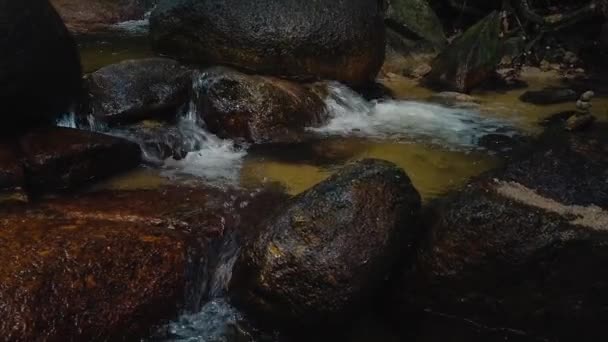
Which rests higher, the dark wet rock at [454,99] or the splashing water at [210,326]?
the dark wet rock at [454,99]

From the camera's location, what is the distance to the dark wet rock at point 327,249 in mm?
3393

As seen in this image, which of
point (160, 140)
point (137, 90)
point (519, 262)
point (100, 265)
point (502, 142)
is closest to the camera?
point (100, 265)

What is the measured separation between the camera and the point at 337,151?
5.59m

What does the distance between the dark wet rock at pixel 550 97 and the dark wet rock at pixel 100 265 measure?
15.3ft

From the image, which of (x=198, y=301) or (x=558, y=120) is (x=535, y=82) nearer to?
(x=558, y=120)

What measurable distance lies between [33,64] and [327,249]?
9.56 ft

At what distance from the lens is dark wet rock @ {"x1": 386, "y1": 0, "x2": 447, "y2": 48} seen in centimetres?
906

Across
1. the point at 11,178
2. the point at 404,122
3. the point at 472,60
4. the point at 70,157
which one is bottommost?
the point at 11,178

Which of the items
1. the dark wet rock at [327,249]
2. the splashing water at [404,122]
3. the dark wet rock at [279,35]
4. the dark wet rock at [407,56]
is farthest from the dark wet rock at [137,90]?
the dark wet rock at [407,56]

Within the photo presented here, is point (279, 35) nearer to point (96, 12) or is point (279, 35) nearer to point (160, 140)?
point (160, 140)

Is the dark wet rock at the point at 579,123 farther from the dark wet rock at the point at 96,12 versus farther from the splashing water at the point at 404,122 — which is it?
the dark wet rock at the point at 96,12

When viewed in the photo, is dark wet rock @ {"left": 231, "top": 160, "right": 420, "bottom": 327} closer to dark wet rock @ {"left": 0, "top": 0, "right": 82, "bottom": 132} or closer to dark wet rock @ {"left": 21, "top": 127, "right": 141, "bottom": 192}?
dark wet rock @ {"left": 21, "top": 127, "right": 141, "bottom": 192}

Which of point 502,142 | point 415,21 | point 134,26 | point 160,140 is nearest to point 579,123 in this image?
point 502,142

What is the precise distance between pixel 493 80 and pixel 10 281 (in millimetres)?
6823
